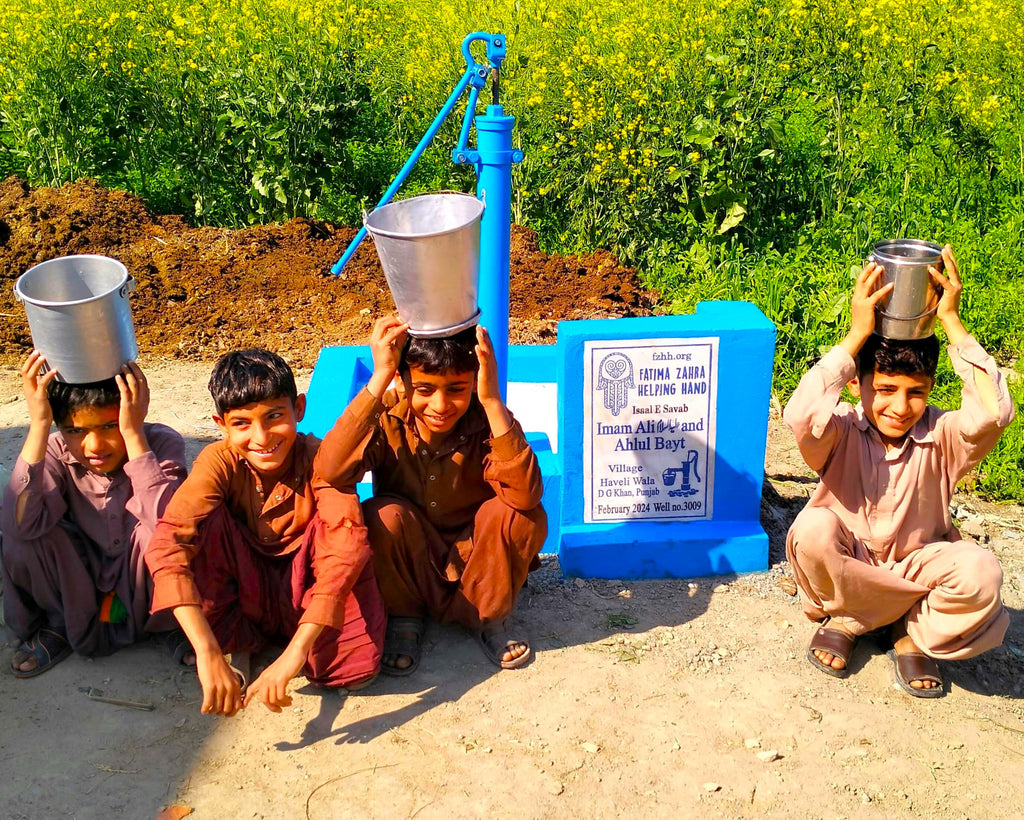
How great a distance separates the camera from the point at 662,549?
12.0ft

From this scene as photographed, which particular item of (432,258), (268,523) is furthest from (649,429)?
(268,523)

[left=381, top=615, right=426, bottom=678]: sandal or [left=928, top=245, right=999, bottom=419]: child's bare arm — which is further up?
[left=928, top=245, right=999, bottom=419]: child's bare arm

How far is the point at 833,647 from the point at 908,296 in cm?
107

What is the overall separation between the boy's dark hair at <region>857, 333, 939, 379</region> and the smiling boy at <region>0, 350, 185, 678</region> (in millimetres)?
2042

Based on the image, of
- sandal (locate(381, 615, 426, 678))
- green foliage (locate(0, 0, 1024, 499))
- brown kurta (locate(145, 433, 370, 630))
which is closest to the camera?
brown kurta (locate(145, 433, 370, 630))

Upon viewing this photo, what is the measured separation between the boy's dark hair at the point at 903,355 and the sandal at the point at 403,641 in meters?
1.56

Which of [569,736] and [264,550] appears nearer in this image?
[569,736]

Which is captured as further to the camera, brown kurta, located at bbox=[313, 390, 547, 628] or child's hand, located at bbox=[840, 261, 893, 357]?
brown kurta, located at bbox=[313, 390, 547, 628]

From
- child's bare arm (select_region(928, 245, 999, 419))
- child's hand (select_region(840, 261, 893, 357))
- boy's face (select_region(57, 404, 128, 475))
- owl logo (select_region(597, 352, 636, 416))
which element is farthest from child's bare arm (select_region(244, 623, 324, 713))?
child's bare arm (select_region(928, 245, 999, 419))

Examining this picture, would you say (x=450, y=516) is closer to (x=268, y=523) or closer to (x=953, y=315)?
(x=268, y=523)

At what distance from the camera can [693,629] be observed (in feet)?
11.1

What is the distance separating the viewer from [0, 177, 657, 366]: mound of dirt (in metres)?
5.89

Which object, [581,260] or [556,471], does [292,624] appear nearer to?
[556,471]

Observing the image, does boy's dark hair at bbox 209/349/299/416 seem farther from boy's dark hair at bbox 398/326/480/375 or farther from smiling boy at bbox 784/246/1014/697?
smiling boy at bbox 784/246/1014/697
